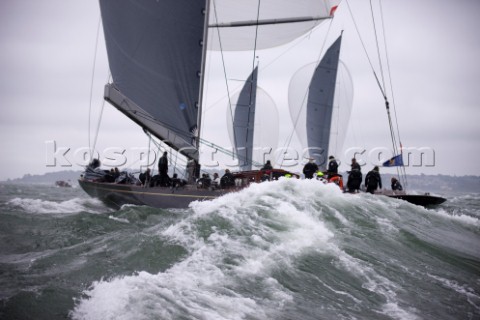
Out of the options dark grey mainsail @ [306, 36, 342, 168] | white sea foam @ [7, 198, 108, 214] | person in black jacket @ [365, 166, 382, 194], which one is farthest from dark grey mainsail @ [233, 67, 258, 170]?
person in black jacket @ [365, 166, 382, 194]

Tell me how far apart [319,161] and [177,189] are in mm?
16268

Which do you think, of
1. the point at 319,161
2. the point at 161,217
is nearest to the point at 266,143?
the point at 319,161

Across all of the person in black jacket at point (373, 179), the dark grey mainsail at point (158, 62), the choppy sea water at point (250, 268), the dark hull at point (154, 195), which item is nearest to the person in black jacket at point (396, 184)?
the person in black jacket at point (373, 179)

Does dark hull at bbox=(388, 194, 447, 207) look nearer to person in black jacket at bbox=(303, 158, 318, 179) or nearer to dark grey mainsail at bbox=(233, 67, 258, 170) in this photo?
person in black jacket at bbox=(303, 158, 318, 179)

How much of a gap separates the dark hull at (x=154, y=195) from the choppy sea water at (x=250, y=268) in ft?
11.3

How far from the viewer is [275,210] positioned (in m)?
8.33

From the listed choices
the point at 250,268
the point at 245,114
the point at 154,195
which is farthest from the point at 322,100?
the point at 250,268

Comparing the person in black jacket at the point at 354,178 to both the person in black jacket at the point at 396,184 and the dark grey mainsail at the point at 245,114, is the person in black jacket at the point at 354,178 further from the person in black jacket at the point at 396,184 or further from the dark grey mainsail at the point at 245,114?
the dark grey mainsail at the point at 245,114

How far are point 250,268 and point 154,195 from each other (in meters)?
8.66

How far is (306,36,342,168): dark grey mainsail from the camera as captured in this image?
2805 centimetres

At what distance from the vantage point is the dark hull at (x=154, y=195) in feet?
42.3

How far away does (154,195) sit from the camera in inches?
534

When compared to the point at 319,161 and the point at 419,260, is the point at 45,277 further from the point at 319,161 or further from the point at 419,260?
the point at 319,161

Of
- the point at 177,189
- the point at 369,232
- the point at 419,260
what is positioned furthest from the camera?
the point at 177,189
